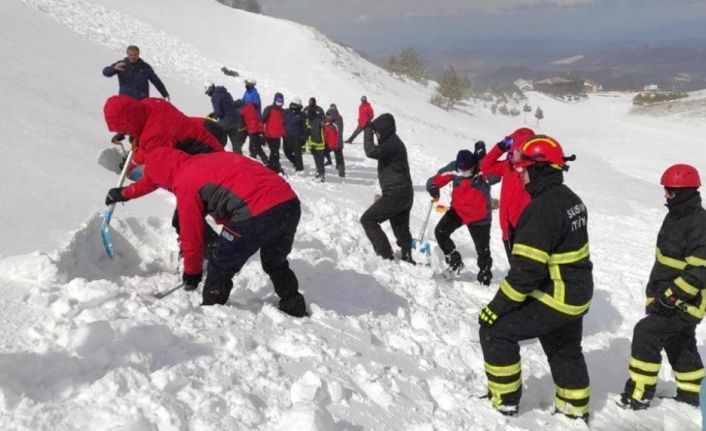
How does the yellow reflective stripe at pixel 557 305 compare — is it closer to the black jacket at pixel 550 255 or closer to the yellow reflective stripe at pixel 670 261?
the black jacket at pixel 550 255

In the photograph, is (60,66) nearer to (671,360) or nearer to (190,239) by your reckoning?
(190,239)

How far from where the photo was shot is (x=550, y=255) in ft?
11.5

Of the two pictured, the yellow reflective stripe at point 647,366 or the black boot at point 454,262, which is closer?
the yellow reflective stripe at point 647,366

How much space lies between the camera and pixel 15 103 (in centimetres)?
737

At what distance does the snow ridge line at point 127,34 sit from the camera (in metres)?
21.4

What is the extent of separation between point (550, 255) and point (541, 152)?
Result: 659 mm

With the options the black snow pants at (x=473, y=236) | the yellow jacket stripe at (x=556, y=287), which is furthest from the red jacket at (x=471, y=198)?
the yellow jacket stripe at (x=556, y=287)

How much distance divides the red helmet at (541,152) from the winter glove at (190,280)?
244 cm

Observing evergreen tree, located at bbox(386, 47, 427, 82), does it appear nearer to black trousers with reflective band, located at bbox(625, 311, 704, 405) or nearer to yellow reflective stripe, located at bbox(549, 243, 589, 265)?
black trousers with reflective band, located at bbox(625, 311, 704, 405)

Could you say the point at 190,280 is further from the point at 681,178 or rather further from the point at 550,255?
the point at 681,178

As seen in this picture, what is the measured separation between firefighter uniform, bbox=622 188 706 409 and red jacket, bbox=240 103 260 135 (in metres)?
8.12

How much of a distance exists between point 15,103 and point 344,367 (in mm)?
6277

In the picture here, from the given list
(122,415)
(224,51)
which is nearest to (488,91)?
(224,51)

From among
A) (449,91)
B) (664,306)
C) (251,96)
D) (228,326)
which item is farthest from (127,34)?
(449,91)
